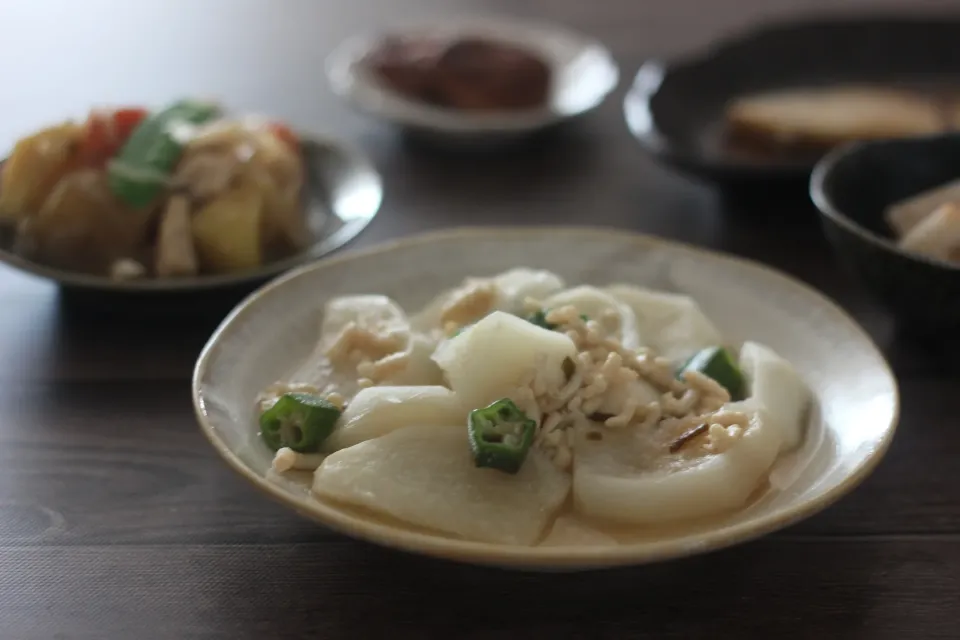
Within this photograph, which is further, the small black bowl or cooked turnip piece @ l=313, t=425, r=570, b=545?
the small black bowl

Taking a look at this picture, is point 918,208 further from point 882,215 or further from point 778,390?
point 778,390

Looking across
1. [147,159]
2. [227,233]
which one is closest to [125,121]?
[147,159]

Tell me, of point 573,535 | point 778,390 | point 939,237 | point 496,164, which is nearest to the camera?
point 573,535

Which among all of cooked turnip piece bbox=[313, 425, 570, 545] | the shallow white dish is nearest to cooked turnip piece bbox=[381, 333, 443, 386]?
cooked turnip piece bbox=[313, 425, 570, 545]

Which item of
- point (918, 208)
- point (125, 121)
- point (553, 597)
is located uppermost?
point (125, 121)

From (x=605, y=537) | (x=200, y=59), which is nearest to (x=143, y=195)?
(x=605, y=537)

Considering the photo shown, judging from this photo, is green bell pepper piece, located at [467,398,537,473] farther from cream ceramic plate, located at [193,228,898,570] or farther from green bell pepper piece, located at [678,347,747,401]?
green bell pepper piece, located at [678,347,747,401]

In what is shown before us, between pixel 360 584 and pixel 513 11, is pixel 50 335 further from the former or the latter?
pixel 513 11
